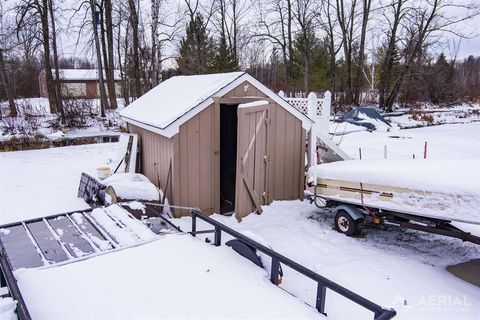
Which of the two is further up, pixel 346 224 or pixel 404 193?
pixel 404 193

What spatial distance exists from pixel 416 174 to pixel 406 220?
69cm

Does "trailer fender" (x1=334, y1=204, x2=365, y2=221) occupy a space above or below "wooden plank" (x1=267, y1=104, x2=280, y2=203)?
below

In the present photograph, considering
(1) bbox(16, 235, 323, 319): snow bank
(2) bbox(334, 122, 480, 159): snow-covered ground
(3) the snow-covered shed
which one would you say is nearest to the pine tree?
(2) bbox(334, 122, 480, 159): snow-covered ground

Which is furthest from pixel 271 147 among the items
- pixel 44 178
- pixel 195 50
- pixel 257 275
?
pixel 195 50

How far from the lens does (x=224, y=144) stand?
732 centimetres

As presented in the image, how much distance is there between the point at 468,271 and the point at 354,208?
1638 mm

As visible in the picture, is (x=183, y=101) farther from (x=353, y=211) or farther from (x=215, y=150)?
(x=353, y=211)

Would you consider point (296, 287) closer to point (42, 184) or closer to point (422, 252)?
point (422, 252)

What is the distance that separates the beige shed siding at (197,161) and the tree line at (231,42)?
1209cm

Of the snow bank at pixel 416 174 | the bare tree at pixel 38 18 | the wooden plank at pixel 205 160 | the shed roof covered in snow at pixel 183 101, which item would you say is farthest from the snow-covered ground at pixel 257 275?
the bare tree at pixel 38 18

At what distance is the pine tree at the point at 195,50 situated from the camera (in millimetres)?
22236

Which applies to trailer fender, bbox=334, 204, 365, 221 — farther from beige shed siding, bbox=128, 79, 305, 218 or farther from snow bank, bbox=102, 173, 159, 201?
snow bank, bbox=102, 173, 159, 201

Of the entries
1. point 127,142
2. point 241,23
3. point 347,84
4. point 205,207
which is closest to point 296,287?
point 205,207

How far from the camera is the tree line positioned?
17953 mm
